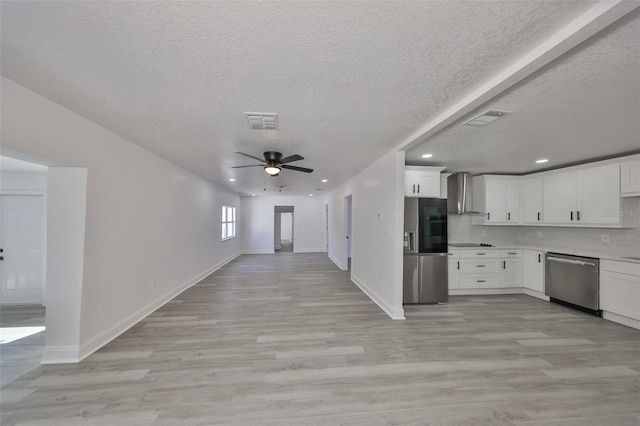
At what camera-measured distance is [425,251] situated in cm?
414

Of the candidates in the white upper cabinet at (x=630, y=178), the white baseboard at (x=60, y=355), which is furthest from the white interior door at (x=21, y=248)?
the white upper cabinet at (x=630, y=178)

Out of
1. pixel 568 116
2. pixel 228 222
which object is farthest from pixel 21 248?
pixel 568 116

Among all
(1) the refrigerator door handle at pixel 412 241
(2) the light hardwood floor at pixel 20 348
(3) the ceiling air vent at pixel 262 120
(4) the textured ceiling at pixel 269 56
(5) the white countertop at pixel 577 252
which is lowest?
(2) the light hardwood floor at pixel 20 348

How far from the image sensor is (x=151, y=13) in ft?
3.81

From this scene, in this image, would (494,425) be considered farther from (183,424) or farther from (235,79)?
(235,79)

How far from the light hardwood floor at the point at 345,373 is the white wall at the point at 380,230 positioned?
51 centimetres

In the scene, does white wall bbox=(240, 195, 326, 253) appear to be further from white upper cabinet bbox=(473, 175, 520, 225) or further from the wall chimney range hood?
white upper cabinet bbox=(473, 175, 520, 225)

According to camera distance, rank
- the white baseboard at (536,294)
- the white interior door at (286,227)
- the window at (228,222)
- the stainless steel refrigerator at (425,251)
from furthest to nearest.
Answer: the white interior door at (286,227), the window at (228,222), the white baseboard at (536,294), the stainless steel refrigerator at (425,251)

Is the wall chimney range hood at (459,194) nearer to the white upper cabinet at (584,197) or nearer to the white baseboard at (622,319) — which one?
the white upper cabinet at (584,197)

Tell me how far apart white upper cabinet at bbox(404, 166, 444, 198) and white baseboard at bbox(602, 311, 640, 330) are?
2947 millimetres

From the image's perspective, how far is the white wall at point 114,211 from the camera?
2023 millimetres

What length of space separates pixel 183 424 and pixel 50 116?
2.83m

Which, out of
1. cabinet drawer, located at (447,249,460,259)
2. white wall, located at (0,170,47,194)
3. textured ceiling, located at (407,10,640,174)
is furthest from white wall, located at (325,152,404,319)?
white wall, located at (0,170,47,194)

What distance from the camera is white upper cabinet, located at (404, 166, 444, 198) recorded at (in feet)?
13.7
